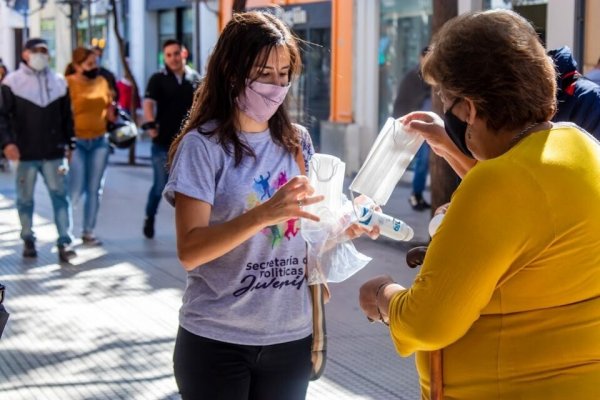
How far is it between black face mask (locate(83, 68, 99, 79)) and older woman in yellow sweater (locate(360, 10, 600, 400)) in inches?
332

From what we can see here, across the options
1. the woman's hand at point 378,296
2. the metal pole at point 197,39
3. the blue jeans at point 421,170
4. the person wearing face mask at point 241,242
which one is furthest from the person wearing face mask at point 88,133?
the metal pole at point 197,39

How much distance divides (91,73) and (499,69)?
8.61m

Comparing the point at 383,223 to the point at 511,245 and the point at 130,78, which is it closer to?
the point at 511,245

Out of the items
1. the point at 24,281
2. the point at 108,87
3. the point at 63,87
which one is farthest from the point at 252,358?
the point at 108,87

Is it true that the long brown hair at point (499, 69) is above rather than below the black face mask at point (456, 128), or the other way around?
above

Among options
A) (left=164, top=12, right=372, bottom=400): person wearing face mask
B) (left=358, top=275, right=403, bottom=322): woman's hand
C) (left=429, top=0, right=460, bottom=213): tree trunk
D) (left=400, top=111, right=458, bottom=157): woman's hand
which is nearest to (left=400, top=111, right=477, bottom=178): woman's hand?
(left=400, top=111, right=458, bottom=157): woman's hand

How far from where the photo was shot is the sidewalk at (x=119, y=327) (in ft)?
19.3

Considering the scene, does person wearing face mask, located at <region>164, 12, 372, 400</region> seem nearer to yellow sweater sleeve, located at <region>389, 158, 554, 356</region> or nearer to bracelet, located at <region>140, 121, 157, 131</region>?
yellow sweater sleeve, located at <region>389, 158, 554, 356</region>

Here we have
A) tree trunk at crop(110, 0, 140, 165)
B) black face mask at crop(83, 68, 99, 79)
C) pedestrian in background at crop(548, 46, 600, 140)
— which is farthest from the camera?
tree trunk at crop(110, 0, 140, 165)

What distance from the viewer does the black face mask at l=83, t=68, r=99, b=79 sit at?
10391 millimetres

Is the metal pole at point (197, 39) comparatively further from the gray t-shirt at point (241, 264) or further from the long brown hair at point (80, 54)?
the gray t-shirt at point (241, 264)

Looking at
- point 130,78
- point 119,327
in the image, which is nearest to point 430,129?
point 119,327

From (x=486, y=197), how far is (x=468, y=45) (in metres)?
0.34

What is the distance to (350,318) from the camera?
24.6ft
